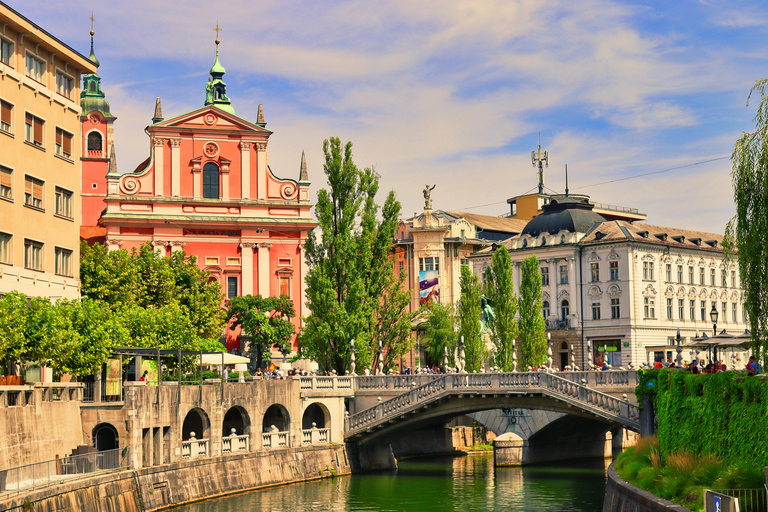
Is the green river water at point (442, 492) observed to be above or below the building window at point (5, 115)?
below

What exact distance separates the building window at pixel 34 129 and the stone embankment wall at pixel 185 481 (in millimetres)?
15243

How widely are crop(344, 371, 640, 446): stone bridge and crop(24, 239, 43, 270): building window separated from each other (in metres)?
17.9

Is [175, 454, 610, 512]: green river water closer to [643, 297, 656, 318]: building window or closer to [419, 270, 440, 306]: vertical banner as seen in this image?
[643, 297, 656, 318]: building window

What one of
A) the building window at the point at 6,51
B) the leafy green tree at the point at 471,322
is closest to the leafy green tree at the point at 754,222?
the building window at the point at 6,51

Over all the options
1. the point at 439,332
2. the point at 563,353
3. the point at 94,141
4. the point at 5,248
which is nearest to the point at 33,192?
the point at 5,248

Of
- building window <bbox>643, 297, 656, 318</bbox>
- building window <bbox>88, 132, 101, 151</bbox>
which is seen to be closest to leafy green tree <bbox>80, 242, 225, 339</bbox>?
building window <bbox>643, 297, 656, 318</bbox>

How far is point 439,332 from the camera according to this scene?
93.0 meters

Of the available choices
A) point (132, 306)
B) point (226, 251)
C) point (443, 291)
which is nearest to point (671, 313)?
point (443, 291)

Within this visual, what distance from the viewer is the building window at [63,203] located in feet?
163

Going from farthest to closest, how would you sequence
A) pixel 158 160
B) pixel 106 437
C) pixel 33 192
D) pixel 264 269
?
pixel 264 269 → pixel 158 160 → pixel 33 192 → pixel 106 437

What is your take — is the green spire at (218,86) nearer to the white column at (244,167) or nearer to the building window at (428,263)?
the white column at (244,167)

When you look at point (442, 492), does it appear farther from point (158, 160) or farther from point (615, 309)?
point (615, 309)

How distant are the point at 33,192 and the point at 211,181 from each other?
38999 mm

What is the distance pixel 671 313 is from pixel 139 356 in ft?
204
